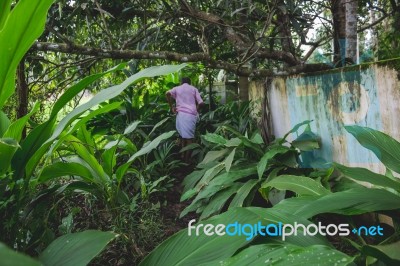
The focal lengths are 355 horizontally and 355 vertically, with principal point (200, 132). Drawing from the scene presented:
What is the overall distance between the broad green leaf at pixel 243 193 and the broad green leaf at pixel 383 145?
36.9 inches

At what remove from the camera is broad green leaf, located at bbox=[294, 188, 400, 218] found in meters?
1.60

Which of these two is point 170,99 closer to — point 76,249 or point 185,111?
point 185,111

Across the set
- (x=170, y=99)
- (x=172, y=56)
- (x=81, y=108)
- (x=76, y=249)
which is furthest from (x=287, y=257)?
(x=170, y=99)

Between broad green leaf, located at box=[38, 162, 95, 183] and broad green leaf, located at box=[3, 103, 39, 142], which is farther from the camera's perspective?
broad green leaf, located at box=[38, 162, 95, 183]

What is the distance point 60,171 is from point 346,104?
215 centimetres

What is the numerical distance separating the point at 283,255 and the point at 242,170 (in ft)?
6.02

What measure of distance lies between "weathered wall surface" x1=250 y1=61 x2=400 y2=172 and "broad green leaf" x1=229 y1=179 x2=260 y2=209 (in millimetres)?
793

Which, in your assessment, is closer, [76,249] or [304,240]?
[76,249]

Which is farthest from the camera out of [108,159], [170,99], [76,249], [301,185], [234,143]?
[170,99]

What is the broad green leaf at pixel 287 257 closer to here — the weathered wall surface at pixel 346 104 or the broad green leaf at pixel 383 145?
the broad green leaf at pixel 383 145

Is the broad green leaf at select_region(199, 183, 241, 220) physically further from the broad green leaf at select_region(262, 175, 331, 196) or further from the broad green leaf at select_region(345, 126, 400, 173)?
the broad green leaf at select_region(345, 126, 400, 173)

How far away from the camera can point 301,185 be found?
222 centimetres

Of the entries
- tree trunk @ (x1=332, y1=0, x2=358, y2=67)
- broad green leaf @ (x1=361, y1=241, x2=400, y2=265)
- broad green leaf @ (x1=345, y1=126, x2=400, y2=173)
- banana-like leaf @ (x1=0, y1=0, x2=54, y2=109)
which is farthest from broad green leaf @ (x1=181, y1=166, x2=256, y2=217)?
banana-like leaf @ (x1=0, y1=0, x2=54, y2=109)

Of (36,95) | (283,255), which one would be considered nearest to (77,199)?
(36,95)
